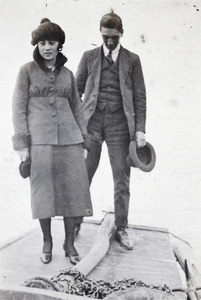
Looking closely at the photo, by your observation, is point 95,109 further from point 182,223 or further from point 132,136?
point 182,223

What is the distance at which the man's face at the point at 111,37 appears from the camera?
3.25m

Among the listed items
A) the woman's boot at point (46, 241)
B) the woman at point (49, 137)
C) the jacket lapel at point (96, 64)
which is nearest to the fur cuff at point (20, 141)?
the woman at point (49, 137)

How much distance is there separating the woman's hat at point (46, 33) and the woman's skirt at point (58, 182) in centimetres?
74

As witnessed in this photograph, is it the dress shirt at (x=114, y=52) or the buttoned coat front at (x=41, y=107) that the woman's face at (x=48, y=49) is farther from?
the dress shirt at (x=114, y=52)

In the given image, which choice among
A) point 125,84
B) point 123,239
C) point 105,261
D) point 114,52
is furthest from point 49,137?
point 123,239

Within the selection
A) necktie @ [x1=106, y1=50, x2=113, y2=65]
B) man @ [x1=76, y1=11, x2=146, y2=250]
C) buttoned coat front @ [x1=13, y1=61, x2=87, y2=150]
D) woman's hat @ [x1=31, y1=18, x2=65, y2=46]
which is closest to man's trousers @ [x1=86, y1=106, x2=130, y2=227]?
man @ [x1=76, y1=11, x2=146, y2=250]

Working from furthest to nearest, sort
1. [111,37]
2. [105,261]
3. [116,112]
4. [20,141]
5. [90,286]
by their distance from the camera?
[116,112], [111,37], [105,261], [20,141], [90,286]

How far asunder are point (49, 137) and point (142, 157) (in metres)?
0.95

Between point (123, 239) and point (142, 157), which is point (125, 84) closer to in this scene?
point (142, 157)

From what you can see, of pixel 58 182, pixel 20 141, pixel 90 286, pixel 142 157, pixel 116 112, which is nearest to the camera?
pixel 90 286

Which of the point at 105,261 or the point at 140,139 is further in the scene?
the point at 140,139

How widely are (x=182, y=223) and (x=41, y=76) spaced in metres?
2.08

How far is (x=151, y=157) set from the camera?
137 inches

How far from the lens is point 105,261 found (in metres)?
3.16
